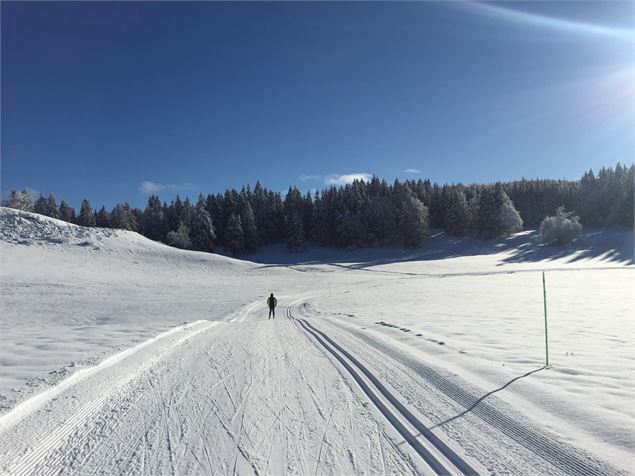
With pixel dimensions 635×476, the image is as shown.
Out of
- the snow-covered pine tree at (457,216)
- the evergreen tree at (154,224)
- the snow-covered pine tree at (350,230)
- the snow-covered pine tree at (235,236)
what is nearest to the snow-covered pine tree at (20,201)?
the evergreen tree at (154,224)

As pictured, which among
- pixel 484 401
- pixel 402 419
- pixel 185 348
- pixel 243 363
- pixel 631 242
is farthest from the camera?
pixel 631 242

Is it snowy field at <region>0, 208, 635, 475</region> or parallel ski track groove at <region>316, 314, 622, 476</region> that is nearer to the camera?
parallel ski track groove at <region>316, 314, 622, 476</region>

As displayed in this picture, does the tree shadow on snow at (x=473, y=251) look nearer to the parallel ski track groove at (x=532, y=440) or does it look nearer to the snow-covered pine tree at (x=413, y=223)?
the snow-covered pine tree at (x=413, y=223)

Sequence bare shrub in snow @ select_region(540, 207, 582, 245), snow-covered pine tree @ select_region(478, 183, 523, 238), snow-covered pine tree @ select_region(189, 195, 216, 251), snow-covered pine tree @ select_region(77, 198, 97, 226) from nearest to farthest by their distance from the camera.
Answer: bare shrub in snow @ select_region(540, 207, 582, 245), snow-covered pine tree @ select_region(478, 183, 523, 238), snow-covered pine tree @ select_region(189, 195, 216, 251), snow-covered pine tree @ select_region(77, 198, 97, 226)

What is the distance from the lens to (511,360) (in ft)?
24.2

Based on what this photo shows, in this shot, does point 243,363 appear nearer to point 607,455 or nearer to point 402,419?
point 402,419

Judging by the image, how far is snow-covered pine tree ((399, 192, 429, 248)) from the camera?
227ft

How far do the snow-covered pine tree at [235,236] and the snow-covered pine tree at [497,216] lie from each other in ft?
153

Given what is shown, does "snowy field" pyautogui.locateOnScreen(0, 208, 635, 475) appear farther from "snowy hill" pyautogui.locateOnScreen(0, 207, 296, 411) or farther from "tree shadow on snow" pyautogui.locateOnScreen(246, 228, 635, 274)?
"tree shadow on snow" pyautogui.locateOnScreen(246, 228, 635, 274)

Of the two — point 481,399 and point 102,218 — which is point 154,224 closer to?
point 102,218

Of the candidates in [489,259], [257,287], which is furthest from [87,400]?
[489,259]

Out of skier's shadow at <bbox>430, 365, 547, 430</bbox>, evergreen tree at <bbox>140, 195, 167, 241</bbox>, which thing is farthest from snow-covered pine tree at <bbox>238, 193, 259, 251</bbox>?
skier's shadow at <bbox>430, 365, 547, 430</bbox>

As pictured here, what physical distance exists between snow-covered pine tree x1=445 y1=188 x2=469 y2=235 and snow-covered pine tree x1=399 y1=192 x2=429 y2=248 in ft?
21.6

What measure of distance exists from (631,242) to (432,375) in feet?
236
